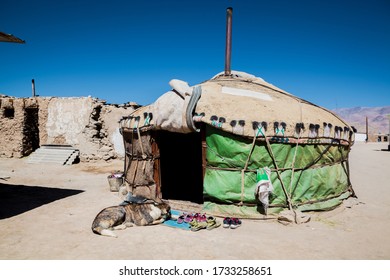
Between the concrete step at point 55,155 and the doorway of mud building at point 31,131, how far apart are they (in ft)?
2.81

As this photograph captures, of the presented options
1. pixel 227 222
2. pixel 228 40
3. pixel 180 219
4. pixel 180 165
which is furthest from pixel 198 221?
pixel 228 40

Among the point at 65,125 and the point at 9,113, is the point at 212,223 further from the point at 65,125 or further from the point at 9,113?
the point at 9,113

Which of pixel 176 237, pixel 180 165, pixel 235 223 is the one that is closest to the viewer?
pixel 176 237

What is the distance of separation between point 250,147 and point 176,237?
225cm

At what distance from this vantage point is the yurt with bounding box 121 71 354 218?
18.2 ft

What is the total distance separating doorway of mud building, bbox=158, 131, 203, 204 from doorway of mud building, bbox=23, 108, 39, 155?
33.4 feet

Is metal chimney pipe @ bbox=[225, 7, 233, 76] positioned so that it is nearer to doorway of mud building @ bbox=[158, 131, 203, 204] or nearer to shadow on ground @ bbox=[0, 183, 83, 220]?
doorway of mud building @ bbox=[158, 131, 203, 204]

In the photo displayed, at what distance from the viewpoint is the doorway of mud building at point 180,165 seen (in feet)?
25.9

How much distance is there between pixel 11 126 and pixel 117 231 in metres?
12.9

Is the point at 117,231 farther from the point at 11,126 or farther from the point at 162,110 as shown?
the point at 11,126

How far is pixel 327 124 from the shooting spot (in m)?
6.17

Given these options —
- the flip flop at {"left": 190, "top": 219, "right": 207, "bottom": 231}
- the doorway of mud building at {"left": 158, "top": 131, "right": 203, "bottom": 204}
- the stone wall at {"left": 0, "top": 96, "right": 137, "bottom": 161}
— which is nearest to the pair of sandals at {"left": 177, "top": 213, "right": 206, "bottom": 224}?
the flip flop at {"left": 190, "top": 219, "right": 207, "bottom": 231}

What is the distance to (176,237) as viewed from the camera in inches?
180
